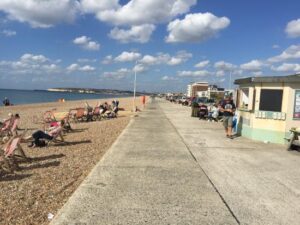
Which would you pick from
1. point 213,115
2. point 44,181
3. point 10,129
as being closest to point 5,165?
point 44,181

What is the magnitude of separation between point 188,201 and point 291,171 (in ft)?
10.7

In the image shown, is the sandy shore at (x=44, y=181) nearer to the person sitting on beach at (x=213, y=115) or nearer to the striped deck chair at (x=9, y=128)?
the striped deck chair at (x=9, y=128)

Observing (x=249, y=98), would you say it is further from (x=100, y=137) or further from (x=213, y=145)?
(x=100, y=137)

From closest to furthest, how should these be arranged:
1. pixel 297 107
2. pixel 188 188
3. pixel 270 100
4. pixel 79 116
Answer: pixel 188 188
pixel 297 107
pixel 270 100
pixel 79 116

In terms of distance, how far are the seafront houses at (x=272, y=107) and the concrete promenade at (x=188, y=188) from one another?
1766mm

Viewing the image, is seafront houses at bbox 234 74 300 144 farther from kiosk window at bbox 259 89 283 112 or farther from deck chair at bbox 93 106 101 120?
deck chair at bbox 93 106 101 120

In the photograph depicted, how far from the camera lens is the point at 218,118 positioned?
21328mm

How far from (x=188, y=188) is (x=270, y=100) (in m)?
6.73

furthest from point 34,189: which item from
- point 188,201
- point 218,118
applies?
point 218,118

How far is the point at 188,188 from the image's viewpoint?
598 cm

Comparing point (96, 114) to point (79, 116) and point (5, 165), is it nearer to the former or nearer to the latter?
point (79, 116)

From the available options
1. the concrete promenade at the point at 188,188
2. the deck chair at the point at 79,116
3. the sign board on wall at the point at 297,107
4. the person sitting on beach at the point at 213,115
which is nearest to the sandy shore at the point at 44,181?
the concrete promenade at the point at 188,188

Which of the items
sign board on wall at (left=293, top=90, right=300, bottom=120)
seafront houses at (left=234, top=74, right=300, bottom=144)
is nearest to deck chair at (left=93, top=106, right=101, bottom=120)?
seafront houses at (left=234, top=74, right=300, bottom=144)

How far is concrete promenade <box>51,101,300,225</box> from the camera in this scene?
4742mm
